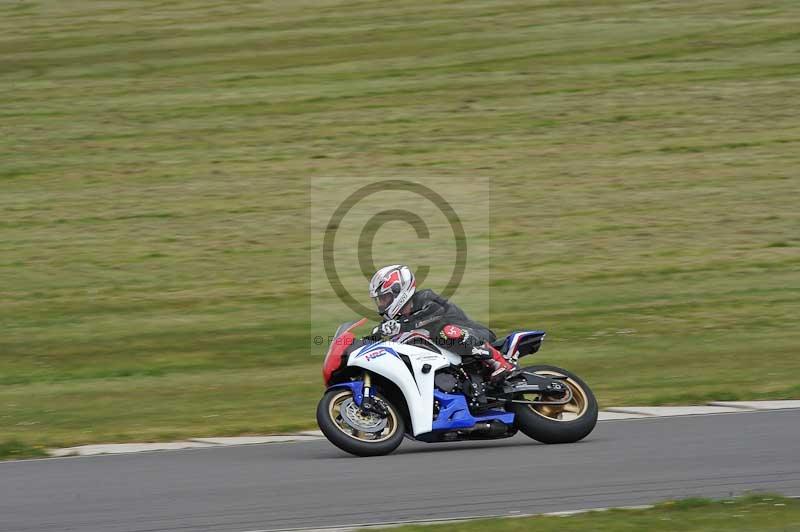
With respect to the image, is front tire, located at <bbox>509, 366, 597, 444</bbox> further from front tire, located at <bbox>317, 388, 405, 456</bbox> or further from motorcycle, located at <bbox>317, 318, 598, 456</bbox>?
front tire, located at <bbox>317, 388, 405, 456</bbox>

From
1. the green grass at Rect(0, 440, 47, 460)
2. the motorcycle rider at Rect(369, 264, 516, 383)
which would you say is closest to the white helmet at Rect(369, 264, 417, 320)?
the motorcycle rider at Rect(369, 264, 516, 383)

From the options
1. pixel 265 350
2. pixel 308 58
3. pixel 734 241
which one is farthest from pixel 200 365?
pixel 308 58

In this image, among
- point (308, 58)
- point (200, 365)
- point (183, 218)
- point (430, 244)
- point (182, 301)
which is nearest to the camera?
point (200, 365)

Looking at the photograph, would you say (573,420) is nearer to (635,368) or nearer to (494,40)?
(635,368)

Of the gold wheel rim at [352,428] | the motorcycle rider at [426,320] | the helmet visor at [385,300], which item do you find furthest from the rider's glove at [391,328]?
the gold wheel rim at [352,428]

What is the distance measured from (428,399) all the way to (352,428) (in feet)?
2.30

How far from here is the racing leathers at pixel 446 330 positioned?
11.5 m

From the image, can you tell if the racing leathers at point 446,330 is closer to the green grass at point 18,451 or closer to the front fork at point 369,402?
the front fork at point 369,402

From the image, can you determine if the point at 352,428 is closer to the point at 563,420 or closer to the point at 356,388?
the point at 356,388

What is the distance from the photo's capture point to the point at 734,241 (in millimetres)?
25344

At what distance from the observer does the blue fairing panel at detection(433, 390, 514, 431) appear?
1140 centimetres

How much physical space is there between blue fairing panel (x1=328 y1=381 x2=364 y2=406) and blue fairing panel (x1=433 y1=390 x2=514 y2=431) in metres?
0.68

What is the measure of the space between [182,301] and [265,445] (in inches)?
421

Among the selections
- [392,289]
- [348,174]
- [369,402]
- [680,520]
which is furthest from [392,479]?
[348,174]
